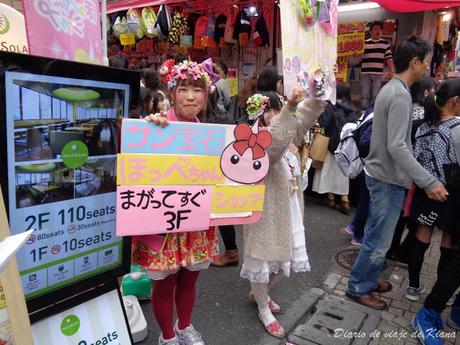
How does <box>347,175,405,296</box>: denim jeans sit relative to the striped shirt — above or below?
below

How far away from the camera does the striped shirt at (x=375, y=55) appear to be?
6157 mm

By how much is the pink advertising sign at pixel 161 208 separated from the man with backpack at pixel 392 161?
160 centimetres

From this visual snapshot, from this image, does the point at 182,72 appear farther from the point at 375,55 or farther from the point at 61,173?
the point at 375,55

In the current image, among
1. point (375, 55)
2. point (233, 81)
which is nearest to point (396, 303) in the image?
point (375, 55)

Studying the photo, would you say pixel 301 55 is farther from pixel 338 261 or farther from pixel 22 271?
pixel 338 261

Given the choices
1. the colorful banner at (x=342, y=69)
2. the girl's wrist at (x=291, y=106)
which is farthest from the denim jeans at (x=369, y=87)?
the girl's wrist at (x=291, y=106)

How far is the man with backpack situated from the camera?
2.56 meters

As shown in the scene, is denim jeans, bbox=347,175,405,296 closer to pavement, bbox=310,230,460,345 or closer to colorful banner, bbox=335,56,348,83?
pavement, bbox=310,230,460,345

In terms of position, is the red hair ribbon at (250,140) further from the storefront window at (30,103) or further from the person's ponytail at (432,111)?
the person's ponytail at (432,111)

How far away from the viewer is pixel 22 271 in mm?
1289

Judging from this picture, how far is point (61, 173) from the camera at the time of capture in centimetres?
136

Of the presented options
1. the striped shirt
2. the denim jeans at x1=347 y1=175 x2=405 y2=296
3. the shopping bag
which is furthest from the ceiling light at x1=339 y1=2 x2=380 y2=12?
the denim jeans at x1=347 y1=175 x2=405 y2=296

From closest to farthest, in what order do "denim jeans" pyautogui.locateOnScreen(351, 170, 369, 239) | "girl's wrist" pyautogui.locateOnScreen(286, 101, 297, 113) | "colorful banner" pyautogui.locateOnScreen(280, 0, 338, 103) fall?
"colorful banner" pyautogui.locateOnScreen(280, 0, 338, 103) < "girl's wrist" pyautogui.locateOnScreen(286, 101, 297, 113) < "denim jeans" pyautogui.locateOnScreen(351, 170, 369, 239)

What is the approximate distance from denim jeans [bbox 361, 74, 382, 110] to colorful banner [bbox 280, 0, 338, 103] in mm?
4604
